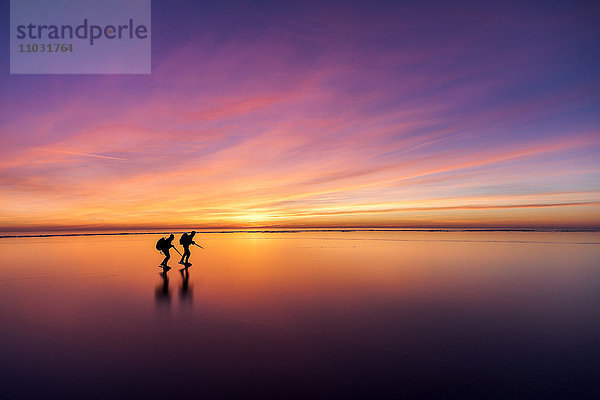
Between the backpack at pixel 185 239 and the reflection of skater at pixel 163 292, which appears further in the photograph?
the backpack at pixel 185 239

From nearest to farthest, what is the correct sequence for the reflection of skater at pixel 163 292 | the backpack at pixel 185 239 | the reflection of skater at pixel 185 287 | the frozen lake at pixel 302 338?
the frozen lake at pixel 302 338, the reflection of skater at pixel 163 292, the reflection of skater at pixel 185 287, the backpack at pixel 185 239

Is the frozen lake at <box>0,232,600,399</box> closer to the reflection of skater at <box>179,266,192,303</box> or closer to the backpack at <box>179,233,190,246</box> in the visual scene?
the reflection of skater at <box>179,266,192,303</box>

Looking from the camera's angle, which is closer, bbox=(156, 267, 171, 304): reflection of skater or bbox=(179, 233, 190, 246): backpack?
bbox=(156, 267, 171, 304): reflection of skater

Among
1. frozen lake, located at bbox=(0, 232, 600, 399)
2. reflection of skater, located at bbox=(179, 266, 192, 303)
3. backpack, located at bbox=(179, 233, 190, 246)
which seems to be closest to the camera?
frozen lake, located at bbox=(0, 232, 600, 399)

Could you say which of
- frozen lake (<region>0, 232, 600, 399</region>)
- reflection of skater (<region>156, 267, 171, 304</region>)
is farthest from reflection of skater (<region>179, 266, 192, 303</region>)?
reflection of skater (<region>156, 267, 171, 304</region>)

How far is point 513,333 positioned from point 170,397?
21.2 feet

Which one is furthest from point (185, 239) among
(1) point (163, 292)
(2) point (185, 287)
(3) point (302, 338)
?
(3) point (302, 338)

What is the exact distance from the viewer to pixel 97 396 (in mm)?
4184

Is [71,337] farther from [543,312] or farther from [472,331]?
[543,312]

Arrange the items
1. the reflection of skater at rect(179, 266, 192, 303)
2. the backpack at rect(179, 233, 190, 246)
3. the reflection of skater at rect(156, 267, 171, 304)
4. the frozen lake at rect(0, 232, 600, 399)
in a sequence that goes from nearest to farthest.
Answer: the frozen lake at rect(0, 232, 600, 399) < the reflection of skater at rect(156, 267, 171, 304) < the reflection of skater at rect(179, 266, 192, 303) < the backpack at rect(179, 233, 190, 246)

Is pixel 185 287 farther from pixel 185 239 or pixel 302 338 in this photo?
pixel 302 338

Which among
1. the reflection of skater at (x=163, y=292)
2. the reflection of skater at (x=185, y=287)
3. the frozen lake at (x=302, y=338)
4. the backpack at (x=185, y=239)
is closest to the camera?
the frozen lake at (x=302, y=338)

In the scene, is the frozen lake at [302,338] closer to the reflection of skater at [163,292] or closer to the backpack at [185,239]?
the reflection of skater at [163,292]

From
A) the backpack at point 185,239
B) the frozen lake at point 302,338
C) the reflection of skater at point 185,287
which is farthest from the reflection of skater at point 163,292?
the backpack at point 185,239
